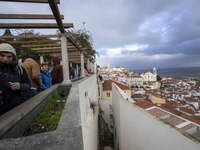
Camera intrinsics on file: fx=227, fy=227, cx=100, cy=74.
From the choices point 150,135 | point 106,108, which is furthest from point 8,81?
point 106,108

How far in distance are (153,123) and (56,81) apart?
131 inches

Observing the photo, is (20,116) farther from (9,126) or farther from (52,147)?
(52,147)

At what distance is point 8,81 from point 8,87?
0.28ft

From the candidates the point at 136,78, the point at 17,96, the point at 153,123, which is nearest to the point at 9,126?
the point at 17,96

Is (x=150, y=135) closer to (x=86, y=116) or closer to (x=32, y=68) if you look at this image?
(x=86, y=116)

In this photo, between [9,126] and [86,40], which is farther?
A: [86,40]

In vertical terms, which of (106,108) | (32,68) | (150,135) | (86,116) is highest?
(32,68)

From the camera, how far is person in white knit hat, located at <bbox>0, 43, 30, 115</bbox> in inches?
109

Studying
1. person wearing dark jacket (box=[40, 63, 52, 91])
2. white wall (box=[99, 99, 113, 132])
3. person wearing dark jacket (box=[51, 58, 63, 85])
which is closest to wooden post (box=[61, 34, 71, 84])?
person wearing dark jacket (box=[40, 63, 52, 91])

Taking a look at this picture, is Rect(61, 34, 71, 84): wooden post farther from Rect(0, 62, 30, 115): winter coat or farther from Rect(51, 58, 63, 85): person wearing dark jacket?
Rect(0, 62, 30, 115): winter coat

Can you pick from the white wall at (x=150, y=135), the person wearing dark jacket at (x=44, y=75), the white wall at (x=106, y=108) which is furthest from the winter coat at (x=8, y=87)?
the white wall at (x=106, y=108)

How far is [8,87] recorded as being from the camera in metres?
2.83

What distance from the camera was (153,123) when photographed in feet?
21.9

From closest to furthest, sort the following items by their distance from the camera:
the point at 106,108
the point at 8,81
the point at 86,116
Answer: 1. the point at 8,81
2. the point at 86,116
3. the point at 106,108
